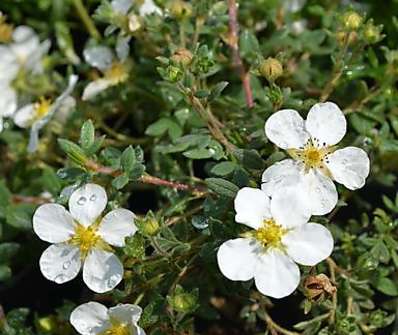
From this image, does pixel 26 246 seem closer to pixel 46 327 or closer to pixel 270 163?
pixel 46 327

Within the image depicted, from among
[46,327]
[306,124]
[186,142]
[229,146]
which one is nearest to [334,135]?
[306,124]

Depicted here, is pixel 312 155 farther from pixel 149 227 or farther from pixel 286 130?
pixel 149 227

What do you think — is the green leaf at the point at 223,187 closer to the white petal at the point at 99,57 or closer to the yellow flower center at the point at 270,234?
the yellow flower center at the point at 270,234

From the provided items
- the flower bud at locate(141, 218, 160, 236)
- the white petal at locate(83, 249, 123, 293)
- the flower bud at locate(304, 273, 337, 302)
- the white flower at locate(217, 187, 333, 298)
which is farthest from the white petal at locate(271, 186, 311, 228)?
the white petal at locate(83, 249, 123, 293)

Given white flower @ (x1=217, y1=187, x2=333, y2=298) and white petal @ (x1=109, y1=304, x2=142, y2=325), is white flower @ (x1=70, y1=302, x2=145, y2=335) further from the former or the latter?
white flower @ (x1=217, y1=187, x2=333, y2=298)

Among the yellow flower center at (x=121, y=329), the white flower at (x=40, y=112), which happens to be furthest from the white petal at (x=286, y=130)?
the white flower at (x=40, y=112)

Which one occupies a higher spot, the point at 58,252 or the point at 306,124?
the point at 306,124

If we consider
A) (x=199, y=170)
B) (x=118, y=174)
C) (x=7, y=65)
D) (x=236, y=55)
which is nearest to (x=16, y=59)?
(x=7, y=65)
